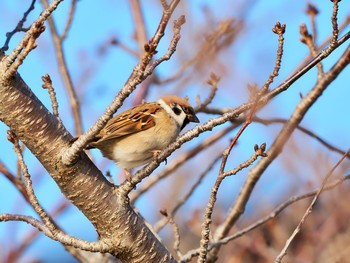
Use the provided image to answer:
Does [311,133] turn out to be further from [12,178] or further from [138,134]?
[12,178]

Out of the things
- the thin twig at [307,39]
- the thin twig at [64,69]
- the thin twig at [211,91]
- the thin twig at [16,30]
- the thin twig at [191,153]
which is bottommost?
the thin twig at [307,39]

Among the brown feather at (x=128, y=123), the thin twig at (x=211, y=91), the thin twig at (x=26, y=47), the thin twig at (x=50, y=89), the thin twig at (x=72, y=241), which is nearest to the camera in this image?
the thin twig at (x=26, y=47)

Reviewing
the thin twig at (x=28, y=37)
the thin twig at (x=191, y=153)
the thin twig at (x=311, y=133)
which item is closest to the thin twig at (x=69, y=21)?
the thin twig at (x=191, y=153)

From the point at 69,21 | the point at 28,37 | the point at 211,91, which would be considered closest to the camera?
the point at 28,37

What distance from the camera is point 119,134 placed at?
137 inches

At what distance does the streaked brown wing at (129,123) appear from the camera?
346 centimetres

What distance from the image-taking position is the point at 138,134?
11.6 feet

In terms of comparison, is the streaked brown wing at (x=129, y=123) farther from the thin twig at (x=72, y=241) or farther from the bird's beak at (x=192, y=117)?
the thin twig at (x=72, y=241)

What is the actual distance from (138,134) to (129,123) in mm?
83

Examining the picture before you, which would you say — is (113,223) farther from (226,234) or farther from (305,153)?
(305,153)

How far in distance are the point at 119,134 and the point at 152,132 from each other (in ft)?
0.66

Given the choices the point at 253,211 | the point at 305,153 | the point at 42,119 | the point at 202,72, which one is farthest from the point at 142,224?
the point at 253,211

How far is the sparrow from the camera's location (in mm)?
3490

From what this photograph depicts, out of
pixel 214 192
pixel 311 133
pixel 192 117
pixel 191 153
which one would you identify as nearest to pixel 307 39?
pixel 311 133
